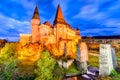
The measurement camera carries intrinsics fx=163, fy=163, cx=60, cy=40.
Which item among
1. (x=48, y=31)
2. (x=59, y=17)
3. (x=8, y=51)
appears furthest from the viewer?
(x=59, y=17)

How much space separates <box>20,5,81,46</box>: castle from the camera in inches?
2057

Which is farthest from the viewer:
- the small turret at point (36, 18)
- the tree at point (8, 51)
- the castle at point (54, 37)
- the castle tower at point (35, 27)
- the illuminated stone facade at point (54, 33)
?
the small turret at point (36, 18)

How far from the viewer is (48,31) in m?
53.1

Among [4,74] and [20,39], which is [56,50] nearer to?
[20,39]

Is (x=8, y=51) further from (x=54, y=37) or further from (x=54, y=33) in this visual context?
(x=54, y=33)

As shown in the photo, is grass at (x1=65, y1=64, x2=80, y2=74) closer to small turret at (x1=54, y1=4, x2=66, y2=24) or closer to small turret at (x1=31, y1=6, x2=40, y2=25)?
small turret at (x1=54, y1=4, x2=66, y2=24)

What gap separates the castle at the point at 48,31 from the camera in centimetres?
5225

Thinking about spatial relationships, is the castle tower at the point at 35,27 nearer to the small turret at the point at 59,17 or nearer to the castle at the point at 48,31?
the castle at the point at 48,31

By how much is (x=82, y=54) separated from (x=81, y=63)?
6.90 ft

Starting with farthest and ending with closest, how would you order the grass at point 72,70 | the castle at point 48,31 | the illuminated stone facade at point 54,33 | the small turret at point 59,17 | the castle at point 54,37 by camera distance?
1. the small turret at point 59,17
2. the castle at point 48,31
3. the illuminated stone facade at point 54,33
4. the castle at point 54,37
5. the grass at point 72,70

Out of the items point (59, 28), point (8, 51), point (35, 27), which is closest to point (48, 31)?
point (59, 28)

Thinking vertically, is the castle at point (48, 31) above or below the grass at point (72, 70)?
above

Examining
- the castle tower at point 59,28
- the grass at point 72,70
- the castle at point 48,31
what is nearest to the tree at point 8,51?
the castle at point 48,31

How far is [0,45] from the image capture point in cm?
6244
